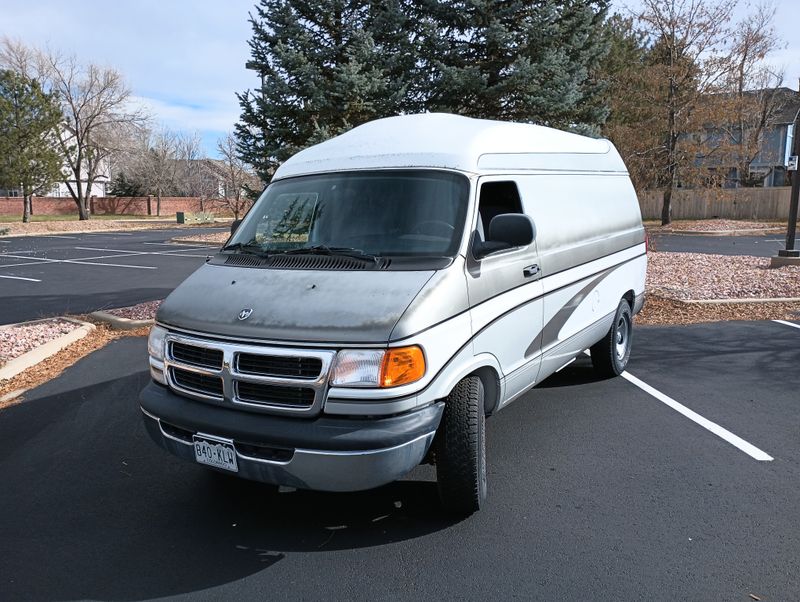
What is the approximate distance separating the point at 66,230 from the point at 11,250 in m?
14.2

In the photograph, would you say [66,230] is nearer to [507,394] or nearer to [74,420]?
[74,420]

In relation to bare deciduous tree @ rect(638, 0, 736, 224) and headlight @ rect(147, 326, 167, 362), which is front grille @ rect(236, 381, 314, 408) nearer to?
headlight @ rect(147, 326, 167, 362)

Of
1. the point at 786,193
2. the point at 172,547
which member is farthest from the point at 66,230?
the point at 786,193

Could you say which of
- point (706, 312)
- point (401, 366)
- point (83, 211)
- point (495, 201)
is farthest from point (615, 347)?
point (83, 211)

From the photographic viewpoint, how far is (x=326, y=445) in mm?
3123

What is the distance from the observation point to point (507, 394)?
4.18 m

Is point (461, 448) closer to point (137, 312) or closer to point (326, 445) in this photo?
point (326, 445)

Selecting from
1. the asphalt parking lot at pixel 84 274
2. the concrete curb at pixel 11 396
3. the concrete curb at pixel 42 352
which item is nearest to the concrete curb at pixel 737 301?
the concrete curb at pixel 42 352

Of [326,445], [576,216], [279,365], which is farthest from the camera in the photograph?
[576,216]

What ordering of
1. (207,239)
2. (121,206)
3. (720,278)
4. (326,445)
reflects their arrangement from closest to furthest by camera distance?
(326,445)
(720,278)
(207,239)
(121,206)

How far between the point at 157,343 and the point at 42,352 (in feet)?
15.3

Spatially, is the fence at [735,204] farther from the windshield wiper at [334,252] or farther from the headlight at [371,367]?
the headlight at [371,367]

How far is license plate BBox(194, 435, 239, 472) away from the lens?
3.35m

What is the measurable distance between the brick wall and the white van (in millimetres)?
53533
